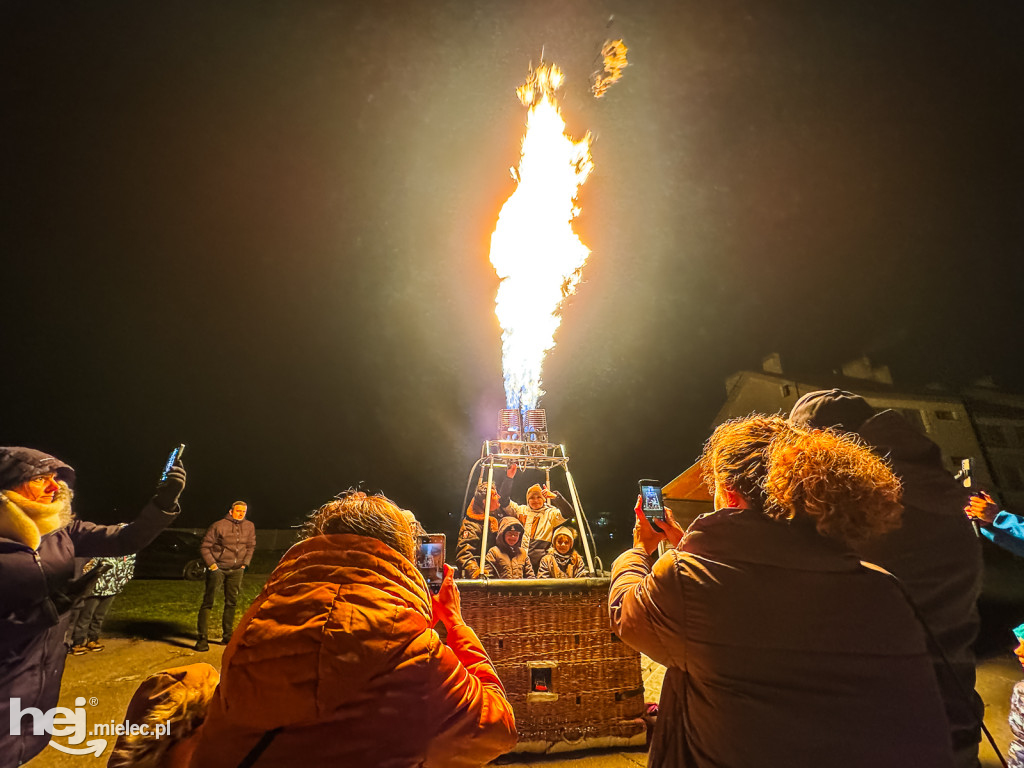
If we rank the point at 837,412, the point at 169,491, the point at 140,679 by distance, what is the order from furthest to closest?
the point at 140,679 → the point at 169,491 → the point at 837,412

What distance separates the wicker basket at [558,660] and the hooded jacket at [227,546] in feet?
20.3

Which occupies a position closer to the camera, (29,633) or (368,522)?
(368,522)

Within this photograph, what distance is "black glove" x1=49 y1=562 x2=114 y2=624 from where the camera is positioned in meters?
2.73

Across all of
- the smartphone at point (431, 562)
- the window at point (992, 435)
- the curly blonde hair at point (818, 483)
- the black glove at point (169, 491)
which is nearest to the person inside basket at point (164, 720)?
the smartphone at point (431, 562)

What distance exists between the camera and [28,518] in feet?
9.18

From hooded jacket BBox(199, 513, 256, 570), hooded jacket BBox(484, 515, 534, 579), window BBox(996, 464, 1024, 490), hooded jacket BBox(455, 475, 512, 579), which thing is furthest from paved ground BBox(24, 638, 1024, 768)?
window BBox(996, 464, 1024, 490)

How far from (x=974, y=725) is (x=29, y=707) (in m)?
4.73

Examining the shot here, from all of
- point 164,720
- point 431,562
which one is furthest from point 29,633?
point 431,562

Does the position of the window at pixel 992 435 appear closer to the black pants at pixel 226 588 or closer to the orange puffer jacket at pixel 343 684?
the orange puffer jacket at pixel 343 684

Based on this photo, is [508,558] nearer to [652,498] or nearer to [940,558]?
[652,498]

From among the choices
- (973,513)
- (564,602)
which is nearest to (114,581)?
(564,602)

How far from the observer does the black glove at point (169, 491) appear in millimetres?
3668

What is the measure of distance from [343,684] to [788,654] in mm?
1386

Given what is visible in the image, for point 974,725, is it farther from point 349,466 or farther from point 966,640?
point 349,466
